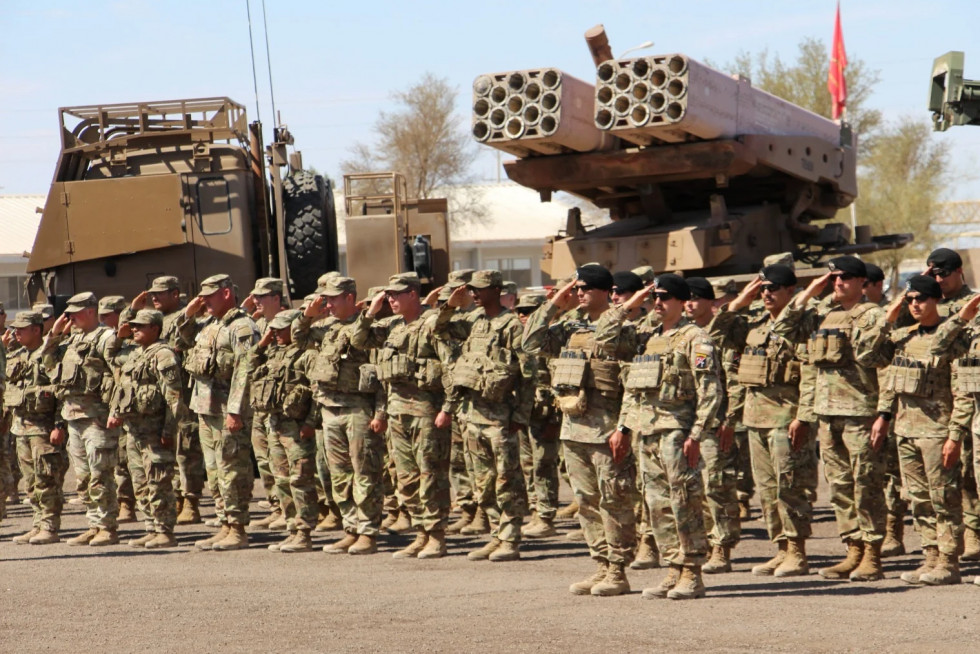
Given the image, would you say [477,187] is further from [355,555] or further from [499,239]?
[355,555]

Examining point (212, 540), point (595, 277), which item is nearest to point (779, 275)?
point (595, 277)

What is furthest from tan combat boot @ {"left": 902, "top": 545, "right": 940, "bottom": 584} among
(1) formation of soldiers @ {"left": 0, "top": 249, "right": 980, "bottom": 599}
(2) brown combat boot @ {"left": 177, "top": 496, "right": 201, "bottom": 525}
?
(2) brown combat boot @ {"left": 177, "top": 496, "right": 201, "bottom": 525}

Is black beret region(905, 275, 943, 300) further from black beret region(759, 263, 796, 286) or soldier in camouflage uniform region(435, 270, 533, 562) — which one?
soldier in camouflage uniform region(435, 270, 533, 562)

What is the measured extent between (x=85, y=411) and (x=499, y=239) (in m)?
36.8

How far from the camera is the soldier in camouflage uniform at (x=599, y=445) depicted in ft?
25.5

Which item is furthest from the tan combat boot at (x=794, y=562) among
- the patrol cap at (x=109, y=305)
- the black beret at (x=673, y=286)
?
the patrol cap at (x=109, y=305)

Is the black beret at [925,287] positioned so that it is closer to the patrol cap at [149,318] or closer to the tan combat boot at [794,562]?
the tan combat boot at [794,562]

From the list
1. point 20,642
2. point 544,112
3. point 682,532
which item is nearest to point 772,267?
point 682,532

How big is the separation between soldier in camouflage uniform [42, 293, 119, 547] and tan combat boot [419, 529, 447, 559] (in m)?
2.56

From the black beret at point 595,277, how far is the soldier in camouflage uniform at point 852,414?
130 cm

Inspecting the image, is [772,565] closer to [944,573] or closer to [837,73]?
[944,573]

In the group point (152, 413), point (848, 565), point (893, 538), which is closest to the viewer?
point (848, 565)

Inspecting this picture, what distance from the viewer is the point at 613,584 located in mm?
7738

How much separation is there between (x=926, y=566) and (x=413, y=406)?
3.63m
